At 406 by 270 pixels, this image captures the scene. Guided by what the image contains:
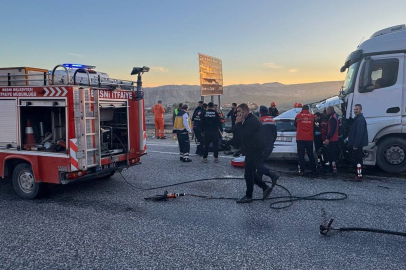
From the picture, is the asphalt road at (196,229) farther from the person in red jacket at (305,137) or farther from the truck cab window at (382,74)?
the truck cab window at (382,74)

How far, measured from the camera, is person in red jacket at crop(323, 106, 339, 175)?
27.6ft

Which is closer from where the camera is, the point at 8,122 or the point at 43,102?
the point at 43,102

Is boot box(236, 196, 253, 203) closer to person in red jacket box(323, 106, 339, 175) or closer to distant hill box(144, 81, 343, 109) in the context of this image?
person in red jacket box(323, 106, 339, 175)

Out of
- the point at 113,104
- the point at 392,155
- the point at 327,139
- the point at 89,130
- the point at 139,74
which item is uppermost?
the point at 139,74

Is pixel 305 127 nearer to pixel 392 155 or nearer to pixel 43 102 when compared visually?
pixel 392 155

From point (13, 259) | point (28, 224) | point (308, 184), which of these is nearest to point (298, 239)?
point (308, 184)

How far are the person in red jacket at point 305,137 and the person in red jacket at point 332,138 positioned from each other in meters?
0.48

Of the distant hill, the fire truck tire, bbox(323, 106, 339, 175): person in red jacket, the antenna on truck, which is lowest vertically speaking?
the fire truck tire

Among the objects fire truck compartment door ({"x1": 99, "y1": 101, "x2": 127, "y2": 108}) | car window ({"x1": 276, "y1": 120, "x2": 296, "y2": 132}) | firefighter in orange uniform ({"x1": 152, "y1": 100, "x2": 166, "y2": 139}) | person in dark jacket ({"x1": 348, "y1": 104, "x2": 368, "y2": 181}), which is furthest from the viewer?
firefighter in orange uniform ({"x1": 152, "y1": 100, "x2": 166, "y2": 139})

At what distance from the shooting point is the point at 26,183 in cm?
670

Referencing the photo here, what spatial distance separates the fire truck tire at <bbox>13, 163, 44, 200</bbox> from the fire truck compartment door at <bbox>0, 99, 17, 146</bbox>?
531 mm

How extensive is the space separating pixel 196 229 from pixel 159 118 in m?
12.9

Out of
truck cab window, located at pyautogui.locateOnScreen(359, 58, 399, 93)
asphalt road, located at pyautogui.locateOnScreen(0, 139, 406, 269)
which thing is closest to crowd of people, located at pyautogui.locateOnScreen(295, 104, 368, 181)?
asphalt road, located at pyautogui.locateOnScreen(0, 139, 406, 269)

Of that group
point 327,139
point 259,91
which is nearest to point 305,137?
point 327,139
